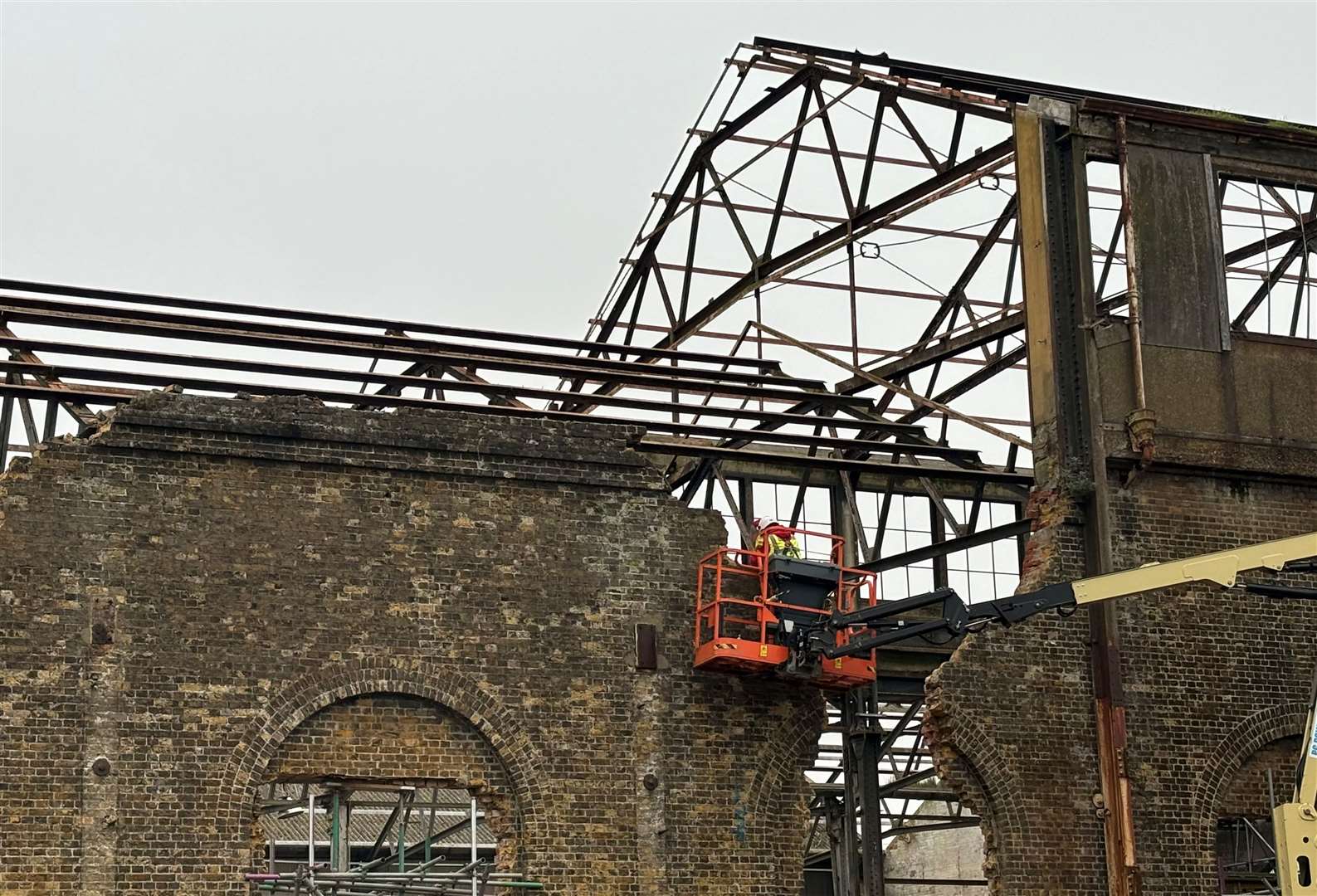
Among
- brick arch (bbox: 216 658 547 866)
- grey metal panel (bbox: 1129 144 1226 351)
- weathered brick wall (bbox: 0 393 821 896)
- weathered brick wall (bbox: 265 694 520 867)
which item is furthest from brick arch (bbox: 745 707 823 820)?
grey metal panel (bbox: 1129 144 1226 351)

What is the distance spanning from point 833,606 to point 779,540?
797 millimetres

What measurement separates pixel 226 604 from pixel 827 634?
5380 millimetres

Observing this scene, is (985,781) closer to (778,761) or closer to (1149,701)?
(1149,701)

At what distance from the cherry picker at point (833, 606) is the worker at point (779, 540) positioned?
9 cm

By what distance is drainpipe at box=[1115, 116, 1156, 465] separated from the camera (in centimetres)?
1875

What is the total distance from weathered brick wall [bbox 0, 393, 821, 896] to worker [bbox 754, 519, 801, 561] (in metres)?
0.45

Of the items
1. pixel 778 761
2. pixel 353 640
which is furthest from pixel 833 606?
pixel 353 640

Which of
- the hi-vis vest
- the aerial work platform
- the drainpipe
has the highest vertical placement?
the drainpipe

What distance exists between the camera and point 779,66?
2256 cm

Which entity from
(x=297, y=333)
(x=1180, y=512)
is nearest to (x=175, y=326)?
(x=297, y=333)

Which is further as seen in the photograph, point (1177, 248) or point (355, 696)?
point (1177, 248)

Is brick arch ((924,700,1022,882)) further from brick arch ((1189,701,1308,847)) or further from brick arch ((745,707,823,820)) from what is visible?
brick arch ((1189,701,1308,847))

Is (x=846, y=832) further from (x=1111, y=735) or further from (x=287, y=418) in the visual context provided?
(x=287, y=418)

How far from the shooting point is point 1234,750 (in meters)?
18.7
